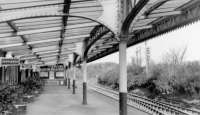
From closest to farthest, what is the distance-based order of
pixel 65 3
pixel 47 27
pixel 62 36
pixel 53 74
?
1. pixel 65 3
2. pixel 47 27
3. pixel 62 36
4. pixel 53 74

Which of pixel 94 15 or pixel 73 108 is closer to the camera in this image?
pixel 94 15

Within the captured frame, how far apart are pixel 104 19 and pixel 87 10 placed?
59 centimetres

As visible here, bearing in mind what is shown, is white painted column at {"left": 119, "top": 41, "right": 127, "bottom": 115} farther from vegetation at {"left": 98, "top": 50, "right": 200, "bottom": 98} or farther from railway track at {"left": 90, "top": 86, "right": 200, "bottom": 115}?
vegetation at {"left": 98, "top": 50, "right": 200, "bottom": 98}

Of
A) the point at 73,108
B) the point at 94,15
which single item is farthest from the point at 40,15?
the point at 73,108

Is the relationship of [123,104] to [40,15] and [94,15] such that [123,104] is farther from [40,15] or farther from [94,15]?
[40,15]

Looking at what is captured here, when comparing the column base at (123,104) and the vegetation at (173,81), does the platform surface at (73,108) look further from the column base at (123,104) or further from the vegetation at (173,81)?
the vegetation at (173,81)

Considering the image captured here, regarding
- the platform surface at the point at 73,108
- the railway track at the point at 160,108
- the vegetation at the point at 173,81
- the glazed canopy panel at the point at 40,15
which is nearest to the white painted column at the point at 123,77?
the glazed canopy panel at the point at 40,15

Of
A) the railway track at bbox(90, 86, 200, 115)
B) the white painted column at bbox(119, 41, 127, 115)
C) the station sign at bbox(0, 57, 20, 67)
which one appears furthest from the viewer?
the railway track at bbox(90, 86, 200, 115)

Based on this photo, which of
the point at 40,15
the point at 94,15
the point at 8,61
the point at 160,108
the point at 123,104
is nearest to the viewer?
the point at 40,15

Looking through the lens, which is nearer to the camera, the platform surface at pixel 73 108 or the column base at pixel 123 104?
the column base at pixel 123 104

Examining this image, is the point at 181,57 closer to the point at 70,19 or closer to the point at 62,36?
the point at 62,36

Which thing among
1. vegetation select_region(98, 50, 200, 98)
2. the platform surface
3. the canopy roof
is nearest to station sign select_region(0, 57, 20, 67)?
the canopy roof

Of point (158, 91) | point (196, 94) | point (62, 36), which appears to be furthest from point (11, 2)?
point (158, 91)

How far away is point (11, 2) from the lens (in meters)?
5.77
